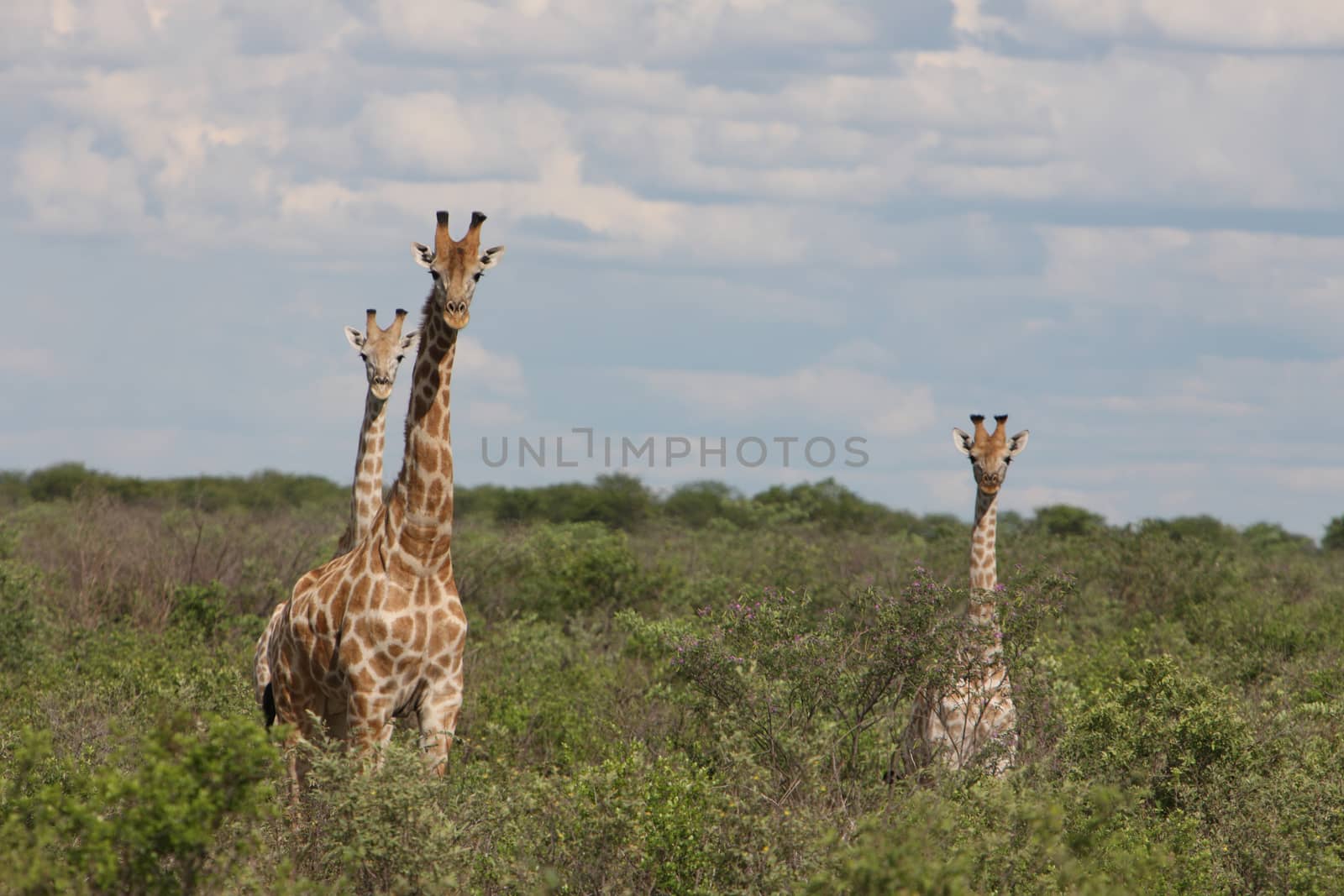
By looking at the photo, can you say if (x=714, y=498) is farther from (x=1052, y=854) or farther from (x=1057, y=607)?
(x=1052, y=854)

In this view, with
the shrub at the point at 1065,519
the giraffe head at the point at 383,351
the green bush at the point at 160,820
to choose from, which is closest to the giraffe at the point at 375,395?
the giraffe head at the point at 383,351

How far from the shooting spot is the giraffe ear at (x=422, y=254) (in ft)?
25.3

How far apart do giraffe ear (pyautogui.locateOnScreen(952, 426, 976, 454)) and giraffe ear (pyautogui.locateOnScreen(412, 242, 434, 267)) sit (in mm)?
5139

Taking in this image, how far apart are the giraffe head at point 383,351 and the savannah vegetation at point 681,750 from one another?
2256 mm

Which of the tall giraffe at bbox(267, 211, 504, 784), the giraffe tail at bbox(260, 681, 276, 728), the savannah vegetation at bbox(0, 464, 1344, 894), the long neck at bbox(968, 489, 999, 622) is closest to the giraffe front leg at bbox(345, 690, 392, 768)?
the tall giraffe at bbox(267, 211, 504, 784)

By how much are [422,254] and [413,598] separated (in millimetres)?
1705

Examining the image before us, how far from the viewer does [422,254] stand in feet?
25.5

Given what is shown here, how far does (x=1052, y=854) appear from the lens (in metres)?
5.89

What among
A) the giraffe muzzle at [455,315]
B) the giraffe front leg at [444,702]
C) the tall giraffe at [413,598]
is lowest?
the giraffe front leg at [444,702]

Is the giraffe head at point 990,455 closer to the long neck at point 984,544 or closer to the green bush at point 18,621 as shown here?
the long neck at point 984,544

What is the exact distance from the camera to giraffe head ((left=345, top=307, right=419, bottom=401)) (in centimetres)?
1106

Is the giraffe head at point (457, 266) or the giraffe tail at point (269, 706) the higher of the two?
the giraffe head at point (457, 266)

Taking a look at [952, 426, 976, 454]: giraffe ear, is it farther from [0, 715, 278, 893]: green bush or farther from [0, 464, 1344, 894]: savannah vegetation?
[0, 715, 278, 893]: green bush

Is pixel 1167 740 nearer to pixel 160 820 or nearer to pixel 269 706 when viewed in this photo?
pixel 269 706
